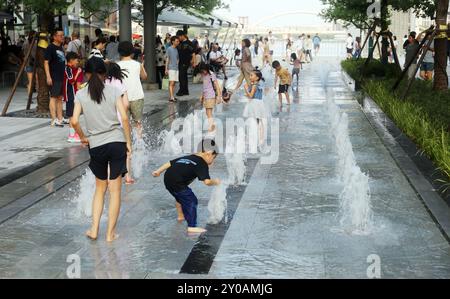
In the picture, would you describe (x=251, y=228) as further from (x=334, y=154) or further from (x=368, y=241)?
(x=334, y=154)

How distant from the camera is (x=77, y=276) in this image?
18.0 feet

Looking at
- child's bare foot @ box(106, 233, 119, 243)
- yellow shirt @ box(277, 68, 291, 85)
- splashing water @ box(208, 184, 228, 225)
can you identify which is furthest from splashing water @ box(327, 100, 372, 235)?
yellow shirt @ box(277, 68, 291, 85)

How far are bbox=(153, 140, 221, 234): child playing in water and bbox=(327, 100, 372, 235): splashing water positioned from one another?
1.49 meters

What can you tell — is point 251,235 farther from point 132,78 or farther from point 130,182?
point 132,78

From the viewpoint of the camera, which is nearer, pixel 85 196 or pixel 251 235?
pixel 251 235

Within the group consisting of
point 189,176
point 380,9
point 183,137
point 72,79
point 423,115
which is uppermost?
point 380,9

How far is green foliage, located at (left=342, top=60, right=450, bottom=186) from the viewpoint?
9680 mm

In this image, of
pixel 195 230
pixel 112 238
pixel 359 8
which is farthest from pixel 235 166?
pixel 359 8

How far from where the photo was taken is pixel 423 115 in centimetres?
1245

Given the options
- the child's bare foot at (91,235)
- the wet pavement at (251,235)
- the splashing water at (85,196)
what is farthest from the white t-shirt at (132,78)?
the child's bare foot at (91,235)

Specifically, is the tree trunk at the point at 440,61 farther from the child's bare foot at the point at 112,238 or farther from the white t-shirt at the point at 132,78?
the child's bare foot at the point at 112,238

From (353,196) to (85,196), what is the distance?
310 cm

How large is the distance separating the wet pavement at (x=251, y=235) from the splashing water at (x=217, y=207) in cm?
10

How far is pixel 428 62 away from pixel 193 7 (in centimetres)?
1395
